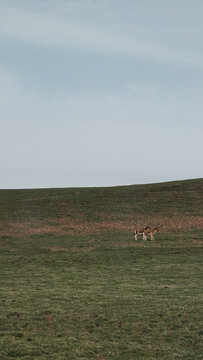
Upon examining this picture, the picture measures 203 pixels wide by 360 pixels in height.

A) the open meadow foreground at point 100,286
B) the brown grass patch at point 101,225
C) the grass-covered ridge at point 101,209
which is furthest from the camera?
the grass-covered ridge at point 101,209

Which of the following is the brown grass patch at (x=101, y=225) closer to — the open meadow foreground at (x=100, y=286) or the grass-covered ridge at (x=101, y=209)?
the grass-covered ridge at (x=101, y=209)

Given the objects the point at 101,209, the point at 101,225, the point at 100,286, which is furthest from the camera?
the point at 101,209

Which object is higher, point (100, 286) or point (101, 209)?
point (101, 209)

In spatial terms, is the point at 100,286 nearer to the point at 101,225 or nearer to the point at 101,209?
the point at 101,225

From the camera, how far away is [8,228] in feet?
187

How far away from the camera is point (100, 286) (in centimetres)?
2486

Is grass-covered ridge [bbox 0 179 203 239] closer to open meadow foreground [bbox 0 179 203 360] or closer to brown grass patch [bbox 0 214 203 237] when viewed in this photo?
brown grass patch [bbox 0 214 203 237]

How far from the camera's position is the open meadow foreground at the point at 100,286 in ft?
47.2

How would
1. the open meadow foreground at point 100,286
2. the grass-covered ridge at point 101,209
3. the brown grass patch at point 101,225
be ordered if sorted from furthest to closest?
the grass-covered ridge at point 101,209 < the brown grass patch at point 101,225 < the open meadow foreground at point 100,286

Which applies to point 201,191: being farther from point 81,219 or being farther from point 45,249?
point 45,249

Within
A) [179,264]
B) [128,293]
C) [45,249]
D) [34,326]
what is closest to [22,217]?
[45,249]

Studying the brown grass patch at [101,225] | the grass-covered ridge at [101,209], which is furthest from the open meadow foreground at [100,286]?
the grass-covered ridge at [101,209]

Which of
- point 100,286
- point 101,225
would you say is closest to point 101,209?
point 101,225

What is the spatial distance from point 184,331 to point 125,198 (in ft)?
225
